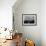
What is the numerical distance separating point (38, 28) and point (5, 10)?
222 cm

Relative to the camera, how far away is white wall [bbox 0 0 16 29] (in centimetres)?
471

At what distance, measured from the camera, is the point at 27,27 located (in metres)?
6.09

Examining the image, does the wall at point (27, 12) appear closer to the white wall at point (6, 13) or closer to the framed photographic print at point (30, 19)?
the framed photographic print at point (30, 19)

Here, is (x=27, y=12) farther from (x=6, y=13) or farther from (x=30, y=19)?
(x=6, y=13)

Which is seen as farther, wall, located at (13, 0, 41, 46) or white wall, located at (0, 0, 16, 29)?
wall, located at (13, 0, 41, 46)

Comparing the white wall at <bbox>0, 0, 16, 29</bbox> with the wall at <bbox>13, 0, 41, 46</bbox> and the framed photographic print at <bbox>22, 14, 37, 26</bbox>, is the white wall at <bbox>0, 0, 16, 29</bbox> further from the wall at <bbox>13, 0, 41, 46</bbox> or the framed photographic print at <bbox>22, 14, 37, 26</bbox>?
the framed photographic print at <bbox>22, 14, 37, 26</bbox>

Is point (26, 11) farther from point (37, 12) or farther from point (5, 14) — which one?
point (5, 14)

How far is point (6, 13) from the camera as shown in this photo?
4777 mm

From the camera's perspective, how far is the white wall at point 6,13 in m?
4.71

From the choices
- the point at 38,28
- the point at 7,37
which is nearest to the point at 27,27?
the point at 38,28

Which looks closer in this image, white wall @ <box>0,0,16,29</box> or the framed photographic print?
white wall @ <box>0,0,16,29</box>

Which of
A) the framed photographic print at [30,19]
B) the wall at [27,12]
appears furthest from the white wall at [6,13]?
the framed photographic print at [30,19]

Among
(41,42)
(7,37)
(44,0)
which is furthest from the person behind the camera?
(41,42)

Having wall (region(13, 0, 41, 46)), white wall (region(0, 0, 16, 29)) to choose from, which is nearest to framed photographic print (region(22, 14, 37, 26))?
wall (region(13, 0, 41, 46))
